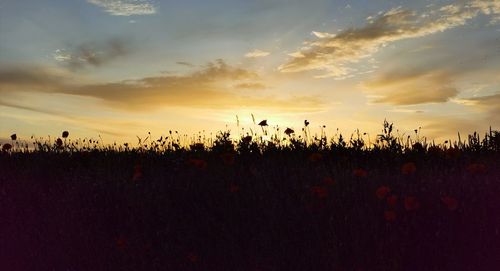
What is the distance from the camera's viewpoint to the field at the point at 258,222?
15.0 feet

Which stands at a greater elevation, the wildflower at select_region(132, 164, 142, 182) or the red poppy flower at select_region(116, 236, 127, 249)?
the wildflower at select_region(132, 164, 142, 182)

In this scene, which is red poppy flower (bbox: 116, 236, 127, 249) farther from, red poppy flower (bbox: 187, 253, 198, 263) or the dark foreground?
red poppy flower (bbox: 187, 253, 198, 263)

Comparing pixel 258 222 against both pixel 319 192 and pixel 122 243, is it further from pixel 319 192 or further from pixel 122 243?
pixel 122 243

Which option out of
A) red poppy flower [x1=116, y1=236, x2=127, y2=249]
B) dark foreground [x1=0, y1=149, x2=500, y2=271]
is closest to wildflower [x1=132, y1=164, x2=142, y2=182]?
dark foreground [x1=0, y1=149, x2=500, y2=271]

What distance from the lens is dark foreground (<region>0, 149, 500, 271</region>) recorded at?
4.55 meters

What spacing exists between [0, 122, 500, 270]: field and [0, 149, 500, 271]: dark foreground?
0.4 inches

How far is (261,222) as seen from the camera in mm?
5027

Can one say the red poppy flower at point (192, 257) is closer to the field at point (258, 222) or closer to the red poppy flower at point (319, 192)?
the field at point (258, 222)

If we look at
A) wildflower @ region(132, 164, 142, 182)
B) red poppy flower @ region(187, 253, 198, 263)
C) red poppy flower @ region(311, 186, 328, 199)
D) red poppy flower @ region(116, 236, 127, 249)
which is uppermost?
wildflower @ region(132, 164, 142, 182)

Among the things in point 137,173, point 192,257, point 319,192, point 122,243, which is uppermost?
point 137,173

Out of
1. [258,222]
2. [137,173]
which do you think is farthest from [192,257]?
[137,173]

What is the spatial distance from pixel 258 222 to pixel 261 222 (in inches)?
1.7

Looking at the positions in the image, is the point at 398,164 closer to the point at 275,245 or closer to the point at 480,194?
the point at 480,194

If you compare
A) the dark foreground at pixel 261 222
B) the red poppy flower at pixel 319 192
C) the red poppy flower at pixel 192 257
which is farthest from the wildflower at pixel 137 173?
the red poppy flower at pixel 319 192
